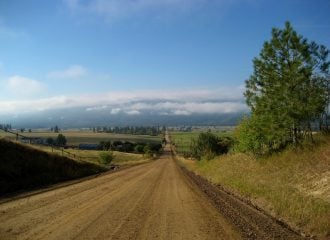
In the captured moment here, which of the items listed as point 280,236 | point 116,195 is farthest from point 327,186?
point 116,195

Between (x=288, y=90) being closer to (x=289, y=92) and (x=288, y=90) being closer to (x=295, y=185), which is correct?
(x=289, y=92)

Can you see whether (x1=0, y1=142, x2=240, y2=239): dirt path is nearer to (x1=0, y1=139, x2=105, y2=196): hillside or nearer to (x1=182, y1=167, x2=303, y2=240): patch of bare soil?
(x1=182, y1=167, x2=303, y2=240): patch of bare soil

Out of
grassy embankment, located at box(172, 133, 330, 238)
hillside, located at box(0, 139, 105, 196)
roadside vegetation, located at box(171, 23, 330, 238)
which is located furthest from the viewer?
hillside, located at box(0, 139, 105, 196)

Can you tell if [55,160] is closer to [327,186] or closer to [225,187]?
[225,187]

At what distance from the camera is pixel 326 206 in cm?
1315

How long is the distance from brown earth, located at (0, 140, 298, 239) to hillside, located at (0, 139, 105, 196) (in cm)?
543

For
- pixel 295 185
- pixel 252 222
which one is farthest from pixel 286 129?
pixel 252 222

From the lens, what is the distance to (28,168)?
1067 inches

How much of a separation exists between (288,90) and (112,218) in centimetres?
1656

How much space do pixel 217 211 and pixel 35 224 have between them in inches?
249

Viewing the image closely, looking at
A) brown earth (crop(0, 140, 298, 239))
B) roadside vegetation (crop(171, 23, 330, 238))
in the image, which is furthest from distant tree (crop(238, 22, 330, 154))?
brown earth (crop(0, 140, 298, 239))

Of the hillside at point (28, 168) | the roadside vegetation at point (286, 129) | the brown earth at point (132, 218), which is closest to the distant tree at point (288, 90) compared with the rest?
the roadside vegetation at point (286, 129)

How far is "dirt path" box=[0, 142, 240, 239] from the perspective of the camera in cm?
1081

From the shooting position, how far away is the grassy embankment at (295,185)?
12.6 m
